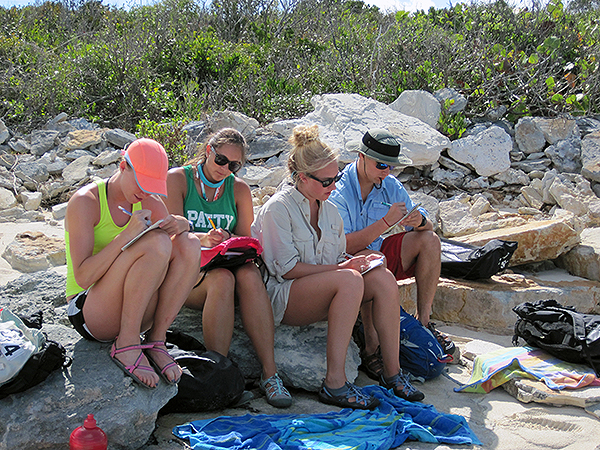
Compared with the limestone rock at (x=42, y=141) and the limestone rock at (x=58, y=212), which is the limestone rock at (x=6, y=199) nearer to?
the limestone rock at (x=58, y=212)

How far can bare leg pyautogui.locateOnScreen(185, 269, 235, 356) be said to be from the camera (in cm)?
294

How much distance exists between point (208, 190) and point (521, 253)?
315cm

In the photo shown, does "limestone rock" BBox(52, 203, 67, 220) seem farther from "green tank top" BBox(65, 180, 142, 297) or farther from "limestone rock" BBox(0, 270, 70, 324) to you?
"green tank top" BBox(65, 180, 142, 297)

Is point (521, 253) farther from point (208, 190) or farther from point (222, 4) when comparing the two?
point (222, 4)

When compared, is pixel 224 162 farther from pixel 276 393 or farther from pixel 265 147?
pixel 265 147

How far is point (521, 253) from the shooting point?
5.05 meters

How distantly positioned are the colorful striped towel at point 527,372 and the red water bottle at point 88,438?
2155mm

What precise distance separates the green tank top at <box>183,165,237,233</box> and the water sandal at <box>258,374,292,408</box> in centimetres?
100

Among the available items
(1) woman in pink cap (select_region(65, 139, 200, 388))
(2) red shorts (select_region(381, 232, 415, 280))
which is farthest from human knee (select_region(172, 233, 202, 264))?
(2) red shorts (select_region(381, 232, 415, 280))

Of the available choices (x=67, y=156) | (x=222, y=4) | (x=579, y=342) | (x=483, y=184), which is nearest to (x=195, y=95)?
(x=67, y=156)

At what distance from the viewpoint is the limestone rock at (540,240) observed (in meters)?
4.98

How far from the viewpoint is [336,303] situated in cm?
298

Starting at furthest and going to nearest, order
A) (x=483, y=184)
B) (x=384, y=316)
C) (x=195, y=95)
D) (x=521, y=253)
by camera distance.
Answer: (x=195, y=95), (x=483, y=184), (x=521, y=253), (x=384, y=316)

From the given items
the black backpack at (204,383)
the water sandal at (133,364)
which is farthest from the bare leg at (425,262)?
the water sandal at (133,364)
